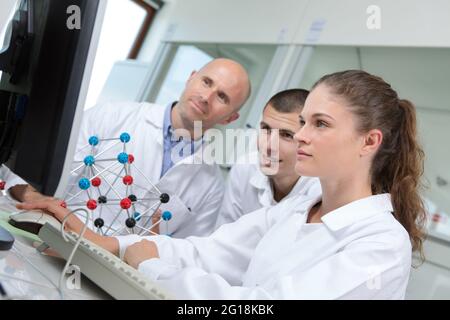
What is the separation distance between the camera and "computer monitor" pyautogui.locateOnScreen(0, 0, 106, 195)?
758 millimetres

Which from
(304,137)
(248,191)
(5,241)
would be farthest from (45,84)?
(248,191)

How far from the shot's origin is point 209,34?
9.67ft

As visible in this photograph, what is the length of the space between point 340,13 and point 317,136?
1.54 metres

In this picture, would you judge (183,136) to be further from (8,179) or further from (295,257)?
(295,257)

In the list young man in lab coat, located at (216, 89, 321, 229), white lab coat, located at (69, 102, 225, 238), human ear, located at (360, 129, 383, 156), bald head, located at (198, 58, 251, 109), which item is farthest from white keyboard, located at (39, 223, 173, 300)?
bald head, located at (198, 58, 251, 109)

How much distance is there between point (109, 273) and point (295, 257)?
40 cm

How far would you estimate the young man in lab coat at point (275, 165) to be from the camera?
65.0 inches

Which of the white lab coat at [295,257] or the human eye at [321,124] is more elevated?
the human eye at [321,124]

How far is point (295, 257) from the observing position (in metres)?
0.92

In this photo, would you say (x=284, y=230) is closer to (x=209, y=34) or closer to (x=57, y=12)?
(x=57, y=12)

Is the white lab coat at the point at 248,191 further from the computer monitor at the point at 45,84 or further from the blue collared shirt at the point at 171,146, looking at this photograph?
the computer monitor at the point at 45,84

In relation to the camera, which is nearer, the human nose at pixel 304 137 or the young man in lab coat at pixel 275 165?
the human nose at pixel 304 137

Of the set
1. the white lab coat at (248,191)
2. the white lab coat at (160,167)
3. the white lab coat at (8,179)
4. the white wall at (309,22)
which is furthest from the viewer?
the white wall at (309,22)

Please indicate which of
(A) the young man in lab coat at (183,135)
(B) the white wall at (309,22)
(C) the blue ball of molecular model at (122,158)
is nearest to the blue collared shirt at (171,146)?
(A) the young man in lab coat at (183,135)
